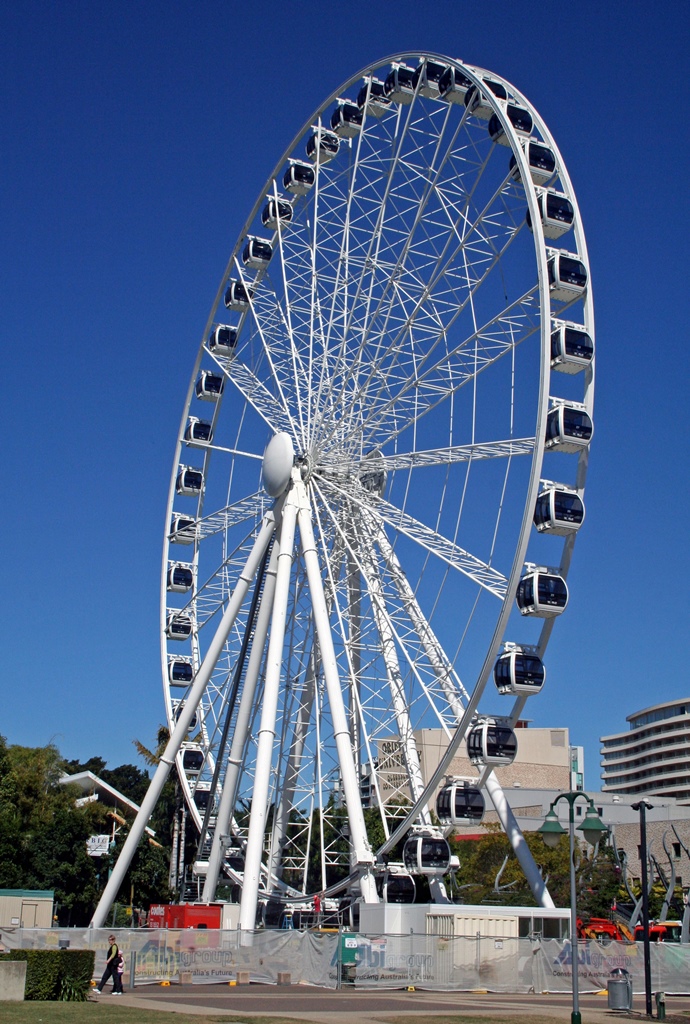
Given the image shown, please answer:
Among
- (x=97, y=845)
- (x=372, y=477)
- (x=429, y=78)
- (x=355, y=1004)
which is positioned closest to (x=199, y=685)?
(x=372, y=477)

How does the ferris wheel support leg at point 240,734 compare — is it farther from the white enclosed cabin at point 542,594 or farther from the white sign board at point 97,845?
the white sign board at point 97,845

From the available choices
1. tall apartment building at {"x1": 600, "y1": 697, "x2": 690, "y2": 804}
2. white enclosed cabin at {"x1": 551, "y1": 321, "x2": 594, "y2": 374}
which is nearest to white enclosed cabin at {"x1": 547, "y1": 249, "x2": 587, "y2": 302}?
white enclosed cabin at {"x1": 551, "y1": 321, "x2": 594, "y2": 374}

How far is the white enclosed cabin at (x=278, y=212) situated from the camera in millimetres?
43625

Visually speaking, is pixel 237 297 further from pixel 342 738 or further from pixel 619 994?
pixel 619 994

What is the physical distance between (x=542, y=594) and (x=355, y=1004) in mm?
10884

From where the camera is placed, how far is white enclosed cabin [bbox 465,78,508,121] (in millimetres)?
34000

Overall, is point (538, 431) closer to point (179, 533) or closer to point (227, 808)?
point (227, 808)

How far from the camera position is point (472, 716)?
30.2 metres

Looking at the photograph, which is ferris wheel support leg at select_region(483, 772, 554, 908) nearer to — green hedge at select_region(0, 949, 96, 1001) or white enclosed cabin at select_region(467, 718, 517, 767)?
white enclosed cabin at select_region(467, 718, 517, 767)

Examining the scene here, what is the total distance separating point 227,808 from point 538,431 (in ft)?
53.1

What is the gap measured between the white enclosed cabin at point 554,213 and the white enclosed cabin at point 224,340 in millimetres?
16988

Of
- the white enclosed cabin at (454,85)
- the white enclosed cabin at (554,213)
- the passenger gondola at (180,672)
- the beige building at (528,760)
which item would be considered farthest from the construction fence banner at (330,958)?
the beige building at (528,760)

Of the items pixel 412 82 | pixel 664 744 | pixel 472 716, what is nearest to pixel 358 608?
pixel 472 716

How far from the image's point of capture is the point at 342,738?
3189 cm
